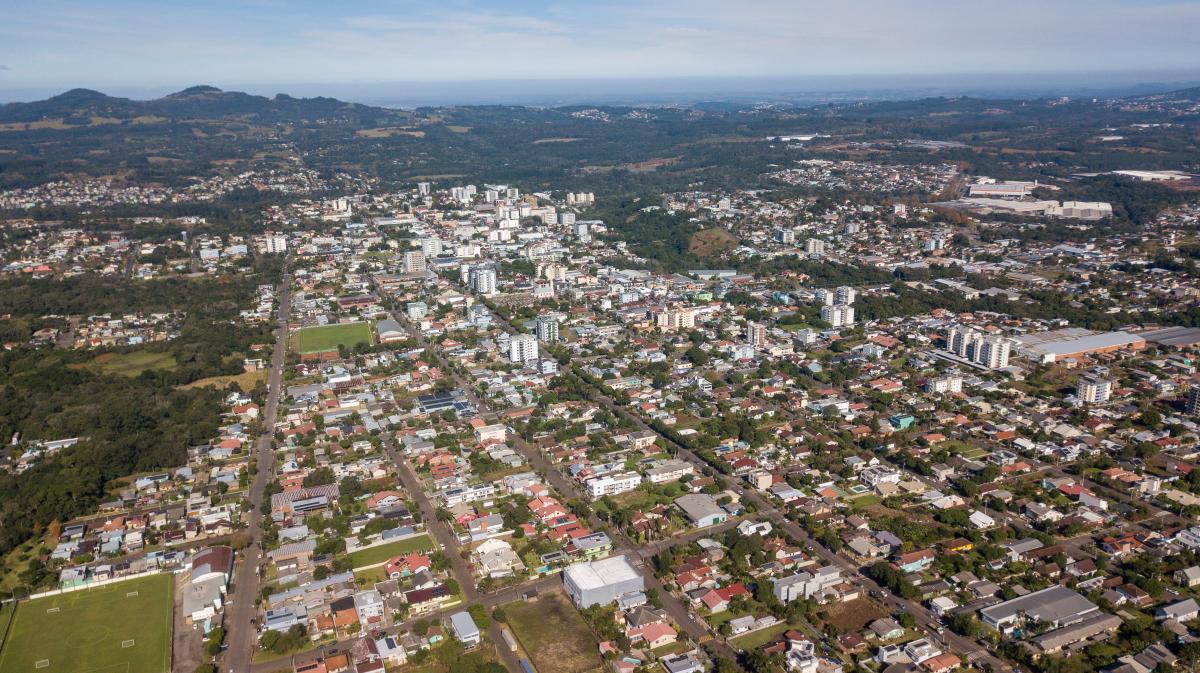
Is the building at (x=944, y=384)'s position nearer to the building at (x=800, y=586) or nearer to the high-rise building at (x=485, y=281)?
the building at (x=800, y=586)

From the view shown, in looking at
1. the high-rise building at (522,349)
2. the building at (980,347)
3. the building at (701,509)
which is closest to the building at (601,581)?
the building at (701,509)

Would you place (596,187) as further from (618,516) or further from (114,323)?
(618,516)

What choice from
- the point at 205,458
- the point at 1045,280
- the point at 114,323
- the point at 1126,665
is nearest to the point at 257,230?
the point at 114,323

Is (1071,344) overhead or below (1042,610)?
overhead

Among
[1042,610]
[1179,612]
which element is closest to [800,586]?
[1042,610]

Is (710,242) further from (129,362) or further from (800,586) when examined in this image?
(800,586)

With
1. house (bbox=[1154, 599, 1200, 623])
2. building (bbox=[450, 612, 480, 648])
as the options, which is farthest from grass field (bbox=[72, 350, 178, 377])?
house (bbox=[1154, 599, 1200, 623])

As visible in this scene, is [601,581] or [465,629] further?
[601,581]
